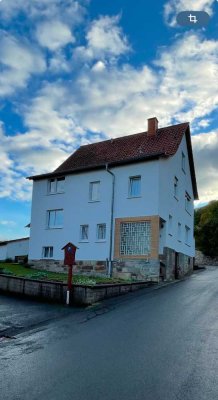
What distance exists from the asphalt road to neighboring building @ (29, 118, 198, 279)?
10246 millimetres

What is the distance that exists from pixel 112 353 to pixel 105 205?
18.4m

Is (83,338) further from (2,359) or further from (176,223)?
(176,223)

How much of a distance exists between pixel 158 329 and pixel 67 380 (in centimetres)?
396

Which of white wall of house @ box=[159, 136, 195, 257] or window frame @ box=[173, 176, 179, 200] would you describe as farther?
window frame @ box=[173, 176, 179, 200]

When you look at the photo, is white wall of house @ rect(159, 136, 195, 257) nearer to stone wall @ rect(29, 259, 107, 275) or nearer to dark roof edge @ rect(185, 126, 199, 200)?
dark roof edge @ rect(185, 126, 199, 200)

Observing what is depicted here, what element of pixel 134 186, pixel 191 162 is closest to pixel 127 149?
pixel 134 186

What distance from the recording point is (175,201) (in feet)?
92.0

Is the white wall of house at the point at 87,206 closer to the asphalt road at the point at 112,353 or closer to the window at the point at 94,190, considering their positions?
the window at the point at 94,190

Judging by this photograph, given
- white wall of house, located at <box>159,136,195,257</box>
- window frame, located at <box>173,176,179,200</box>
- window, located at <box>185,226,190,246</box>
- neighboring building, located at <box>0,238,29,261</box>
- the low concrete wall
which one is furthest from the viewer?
neighboring building, located at <box>0,238,29,261</box>

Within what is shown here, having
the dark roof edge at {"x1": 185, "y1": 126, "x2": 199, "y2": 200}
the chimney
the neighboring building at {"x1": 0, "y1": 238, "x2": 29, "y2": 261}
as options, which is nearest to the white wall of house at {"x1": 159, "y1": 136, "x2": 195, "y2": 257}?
the dark roof edge at {"x1": 185, "y1": 126, "x2": 199, "y2": 200}

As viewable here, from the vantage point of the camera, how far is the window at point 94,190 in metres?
27.1

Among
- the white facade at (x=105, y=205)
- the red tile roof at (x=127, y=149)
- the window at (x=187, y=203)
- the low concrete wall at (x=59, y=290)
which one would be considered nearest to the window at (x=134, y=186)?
the white facade at (x=105, y=205)

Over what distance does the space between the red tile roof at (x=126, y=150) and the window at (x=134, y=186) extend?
1118 millimetres

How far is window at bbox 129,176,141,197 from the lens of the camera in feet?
82.5
